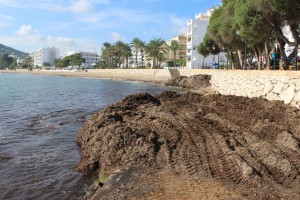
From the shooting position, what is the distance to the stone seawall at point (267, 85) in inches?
616

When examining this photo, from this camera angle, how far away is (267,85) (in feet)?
63.6

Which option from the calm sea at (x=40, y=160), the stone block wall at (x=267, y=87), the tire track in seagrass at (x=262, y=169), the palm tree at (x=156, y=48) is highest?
the palm tree at (x=156, y=48)

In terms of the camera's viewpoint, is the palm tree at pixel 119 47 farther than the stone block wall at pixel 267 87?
Yes

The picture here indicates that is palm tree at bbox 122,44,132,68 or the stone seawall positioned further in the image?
palm tree at bbox 122,44,132,68

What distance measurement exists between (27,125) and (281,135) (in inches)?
547

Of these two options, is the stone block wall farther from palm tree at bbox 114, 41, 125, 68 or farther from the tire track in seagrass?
palm tree at bbox 114, 41, 125, 68

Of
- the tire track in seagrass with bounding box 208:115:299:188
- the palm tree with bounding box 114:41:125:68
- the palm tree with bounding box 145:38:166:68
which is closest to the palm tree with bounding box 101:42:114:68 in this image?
the palm tree with bounding box 114:41:125:68

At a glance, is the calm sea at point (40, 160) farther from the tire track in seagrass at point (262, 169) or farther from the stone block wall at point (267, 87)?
the stone block wall at point (267, 87)

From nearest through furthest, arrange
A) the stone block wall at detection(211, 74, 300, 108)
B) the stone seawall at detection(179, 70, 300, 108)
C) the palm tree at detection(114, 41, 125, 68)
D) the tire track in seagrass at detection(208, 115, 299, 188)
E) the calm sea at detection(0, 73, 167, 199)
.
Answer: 1. the tire track in seagrass at detection(208, 115, 299, 188)
2. the calm sea at detection(0, 73, 167, 199)
3. the stone block wall at detection(211, 74, 300, 108)
4. the stone seawall at detection(179, 70, 300, 108)
5. the palm tree at detection(114, 41, 125, 68)

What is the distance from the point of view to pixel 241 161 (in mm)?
8133

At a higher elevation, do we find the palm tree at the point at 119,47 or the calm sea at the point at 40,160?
the palm tree at the point at 119,47

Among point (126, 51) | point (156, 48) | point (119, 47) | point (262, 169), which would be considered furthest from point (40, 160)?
point (119, 47)

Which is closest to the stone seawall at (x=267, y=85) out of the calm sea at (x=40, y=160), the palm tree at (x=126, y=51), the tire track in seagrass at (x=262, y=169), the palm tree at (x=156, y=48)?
the tire track in seagrass at (x=262, y=169)

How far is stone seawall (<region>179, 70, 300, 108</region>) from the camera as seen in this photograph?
51.3 ft
